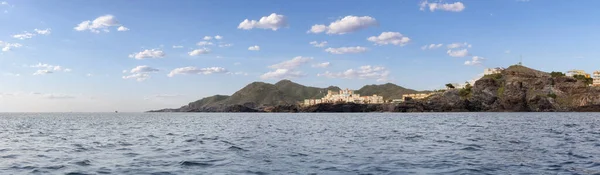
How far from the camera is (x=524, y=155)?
104ft

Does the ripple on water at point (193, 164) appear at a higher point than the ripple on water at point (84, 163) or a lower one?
lower

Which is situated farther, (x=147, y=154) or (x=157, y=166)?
(x=147, y=154)

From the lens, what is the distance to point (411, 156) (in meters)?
31.6

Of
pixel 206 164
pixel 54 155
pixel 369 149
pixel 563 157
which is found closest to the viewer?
pixel 206 164

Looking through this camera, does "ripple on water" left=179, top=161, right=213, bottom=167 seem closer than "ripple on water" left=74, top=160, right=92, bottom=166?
Yes

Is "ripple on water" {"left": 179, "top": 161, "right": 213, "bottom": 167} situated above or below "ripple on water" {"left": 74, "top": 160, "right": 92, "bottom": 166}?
below

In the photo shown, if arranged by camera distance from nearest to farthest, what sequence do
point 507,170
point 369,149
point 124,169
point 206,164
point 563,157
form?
point 507,170, point 124,169, point 206,164, point 563,157, point 369,149

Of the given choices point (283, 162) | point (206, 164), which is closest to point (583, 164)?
point (283, 162)

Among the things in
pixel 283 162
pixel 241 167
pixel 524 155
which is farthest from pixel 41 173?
pixel 524 155

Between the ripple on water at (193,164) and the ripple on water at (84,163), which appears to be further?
the ripple on water at (84,163)

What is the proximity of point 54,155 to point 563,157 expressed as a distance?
35.7 metres

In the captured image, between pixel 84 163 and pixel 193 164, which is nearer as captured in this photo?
pixel 193 164

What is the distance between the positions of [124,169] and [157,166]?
1890mm

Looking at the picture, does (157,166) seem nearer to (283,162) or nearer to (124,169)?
Result: (124,169)
